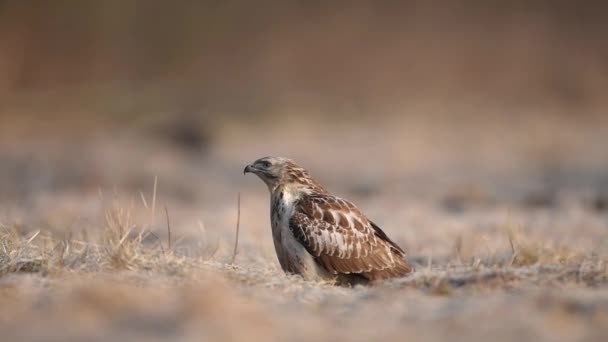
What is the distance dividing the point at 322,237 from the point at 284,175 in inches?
30.6

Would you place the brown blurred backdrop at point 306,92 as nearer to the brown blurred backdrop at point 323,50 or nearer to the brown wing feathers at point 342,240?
the brown blurred backdrop at point 323,50

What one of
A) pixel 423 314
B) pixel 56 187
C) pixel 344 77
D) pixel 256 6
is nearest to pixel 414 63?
pixel 344 77

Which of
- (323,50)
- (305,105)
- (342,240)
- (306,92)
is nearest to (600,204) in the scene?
(342,240)

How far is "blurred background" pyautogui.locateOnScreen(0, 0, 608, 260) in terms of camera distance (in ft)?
49.7

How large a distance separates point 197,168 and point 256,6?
77.2 feet

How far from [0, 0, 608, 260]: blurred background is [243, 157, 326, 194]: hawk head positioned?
A: 1.60m

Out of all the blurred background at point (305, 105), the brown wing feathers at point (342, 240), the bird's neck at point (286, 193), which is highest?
the blurred background at point (305, 105)

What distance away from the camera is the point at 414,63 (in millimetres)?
35688

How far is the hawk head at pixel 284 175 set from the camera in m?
8.16

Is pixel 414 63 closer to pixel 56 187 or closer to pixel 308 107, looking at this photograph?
pixel 308 107

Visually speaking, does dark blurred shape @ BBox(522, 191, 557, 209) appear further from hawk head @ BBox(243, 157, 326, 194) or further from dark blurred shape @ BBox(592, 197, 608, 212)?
hawk head @ BBox(243, 157, 326, 194)

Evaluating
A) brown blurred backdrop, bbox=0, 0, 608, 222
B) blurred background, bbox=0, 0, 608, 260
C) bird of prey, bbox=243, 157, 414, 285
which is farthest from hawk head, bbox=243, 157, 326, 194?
brown blurred backdrop, bbox=0, 0, 608, 222

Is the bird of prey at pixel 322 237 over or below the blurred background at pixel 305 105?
below

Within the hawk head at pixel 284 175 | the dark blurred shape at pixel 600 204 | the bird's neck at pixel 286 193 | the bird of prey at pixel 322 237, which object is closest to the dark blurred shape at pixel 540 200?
the dark blurred shape at pixel 600 204
